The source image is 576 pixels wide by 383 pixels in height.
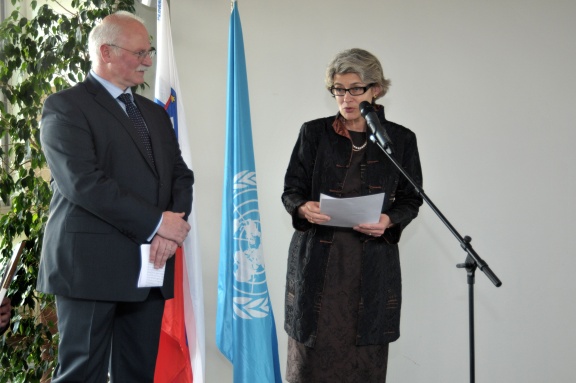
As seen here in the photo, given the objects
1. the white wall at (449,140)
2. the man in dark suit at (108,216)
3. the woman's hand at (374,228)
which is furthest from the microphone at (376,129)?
the white wall at (449,140)

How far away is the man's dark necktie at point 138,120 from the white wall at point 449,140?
4.56 feet

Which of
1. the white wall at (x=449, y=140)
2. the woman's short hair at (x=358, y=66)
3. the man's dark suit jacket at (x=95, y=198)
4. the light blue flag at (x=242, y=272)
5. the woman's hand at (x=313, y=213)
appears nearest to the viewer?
the man's dark suit jacket at (x=95, y=198)

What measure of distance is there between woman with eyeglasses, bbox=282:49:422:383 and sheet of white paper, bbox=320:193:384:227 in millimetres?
29

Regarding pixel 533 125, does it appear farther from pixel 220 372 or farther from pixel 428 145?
pixel 220 372

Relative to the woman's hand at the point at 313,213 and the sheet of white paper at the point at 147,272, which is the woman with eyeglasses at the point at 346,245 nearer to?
the woman's hand at the point at 313,213

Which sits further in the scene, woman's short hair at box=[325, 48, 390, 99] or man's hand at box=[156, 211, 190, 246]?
woman's short hair at box=[325, 48, 390, 99]

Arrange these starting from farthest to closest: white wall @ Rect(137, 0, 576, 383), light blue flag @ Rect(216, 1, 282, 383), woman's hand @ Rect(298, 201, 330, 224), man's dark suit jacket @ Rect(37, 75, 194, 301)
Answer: white wall @ Rect(137, 0, 576, 383)
light blue flag @ Rect(216, 1, 282, 383)
woman's hand @ Rect(298, 201, 330, 224)
man's dark suit jacket @ Rect(37, 75, 194, 301)

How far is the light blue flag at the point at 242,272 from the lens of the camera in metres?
3.18

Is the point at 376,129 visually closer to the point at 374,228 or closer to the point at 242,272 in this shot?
the point at 374,228

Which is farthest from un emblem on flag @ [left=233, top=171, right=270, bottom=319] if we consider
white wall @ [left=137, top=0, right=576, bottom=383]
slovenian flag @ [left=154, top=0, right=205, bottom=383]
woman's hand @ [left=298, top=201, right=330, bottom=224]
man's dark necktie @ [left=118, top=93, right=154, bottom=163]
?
man's dark necktie @ [left=118, top=93, right=154, bottom=163]

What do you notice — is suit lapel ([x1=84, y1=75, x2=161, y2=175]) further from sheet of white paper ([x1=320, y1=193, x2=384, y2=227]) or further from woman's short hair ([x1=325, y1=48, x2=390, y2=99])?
woman's short hair ([x1=325, y1=48, x2=390, y2=99])

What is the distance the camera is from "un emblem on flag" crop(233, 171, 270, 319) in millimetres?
3207

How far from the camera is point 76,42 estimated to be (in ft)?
10.0

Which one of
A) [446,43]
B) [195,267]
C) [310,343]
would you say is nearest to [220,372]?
[195,267]
